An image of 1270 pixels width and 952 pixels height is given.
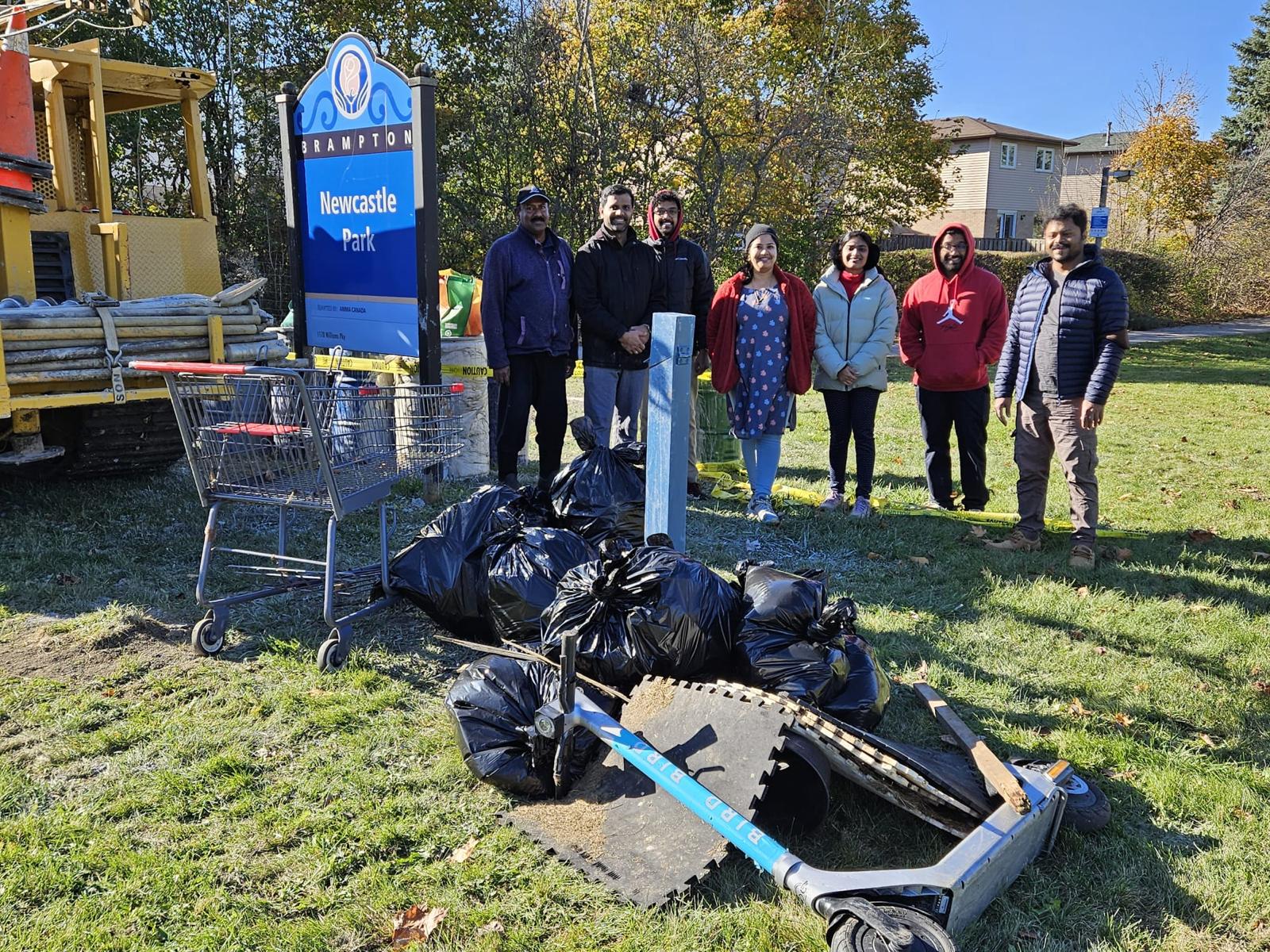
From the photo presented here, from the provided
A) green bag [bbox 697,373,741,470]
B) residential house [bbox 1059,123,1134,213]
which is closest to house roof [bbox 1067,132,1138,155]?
residential house [bbox 1059,123,1134,213]

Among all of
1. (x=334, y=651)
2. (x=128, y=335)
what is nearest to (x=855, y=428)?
(x=334, y=651)

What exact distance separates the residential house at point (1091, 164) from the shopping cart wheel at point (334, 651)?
17784 mm

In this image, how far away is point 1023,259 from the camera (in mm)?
23625

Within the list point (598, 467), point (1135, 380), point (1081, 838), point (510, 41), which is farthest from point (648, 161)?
point (1081, 838)

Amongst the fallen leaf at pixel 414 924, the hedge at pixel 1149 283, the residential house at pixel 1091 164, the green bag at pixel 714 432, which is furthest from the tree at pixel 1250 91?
the fallen leaf at pixel 414 924

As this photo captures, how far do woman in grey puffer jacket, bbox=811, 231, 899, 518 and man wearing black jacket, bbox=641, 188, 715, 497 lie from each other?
0.78 meters

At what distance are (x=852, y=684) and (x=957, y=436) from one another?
3.60 m

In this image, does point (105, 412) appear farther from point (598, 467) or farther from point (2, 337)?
point (598, 467)

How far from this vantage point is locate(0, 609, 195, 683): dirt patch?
395cm

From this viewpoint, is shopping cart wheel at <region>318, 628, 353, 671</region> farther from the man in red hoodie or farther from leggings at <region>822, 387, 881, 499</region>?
the man in red hoodie

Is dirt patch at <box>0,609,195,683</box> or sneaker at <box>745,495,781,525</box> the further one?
sneaker at <box>745,495,781,525</box>

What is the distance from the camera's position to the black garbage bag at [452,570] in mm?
4121

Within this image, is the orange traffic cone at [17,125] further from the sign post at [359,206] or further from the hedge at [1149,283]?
the hedge at [1149,283]

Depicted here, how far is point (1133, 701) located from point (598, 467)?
2453 mm
